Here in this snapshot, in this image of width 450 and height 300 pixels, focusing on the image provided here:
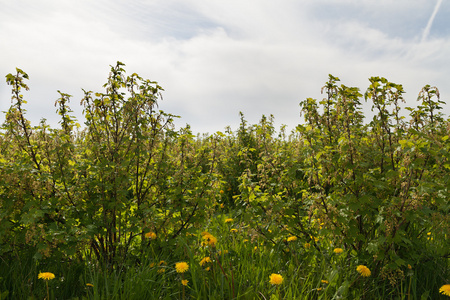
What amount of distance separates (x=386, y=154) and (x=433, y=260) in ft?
3.93

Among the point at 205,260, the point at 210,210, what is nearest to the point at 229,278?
the point at 205,260

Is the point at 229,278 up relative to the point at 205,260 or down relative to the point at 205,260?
down

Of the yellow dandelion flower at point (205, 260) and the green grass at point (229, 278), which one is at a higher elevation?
the yellow dandelion flower at point (205, 260)

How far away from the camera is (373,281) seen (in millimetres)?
2926

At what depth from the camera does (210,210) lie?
142 inches

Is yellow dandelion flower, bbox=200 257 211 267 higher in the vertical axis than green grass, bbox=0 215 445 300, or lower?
higher

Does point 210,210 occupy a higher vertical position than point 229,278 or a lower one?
higher

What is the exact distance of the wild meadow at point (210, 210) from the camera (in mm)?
2740

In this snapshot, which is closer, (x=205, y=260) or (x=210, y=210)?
(x=205, y=260)

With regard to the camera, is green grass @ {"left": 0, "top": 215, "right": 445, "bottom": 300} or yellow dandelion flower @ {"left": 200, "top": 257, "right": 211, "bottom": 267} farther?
yellow dandelion flower @ {"left": 200, "top": 257, "right": 211, "bottom": 267}

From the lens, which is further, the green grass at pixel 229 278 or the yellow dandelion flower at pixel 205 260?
the yellow dandelion flower at pixel 205 260

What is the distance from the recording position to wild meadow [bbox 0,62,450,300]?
8.99 feet

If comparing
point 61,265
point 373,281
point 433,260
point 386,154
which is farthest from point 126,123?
point 433,260

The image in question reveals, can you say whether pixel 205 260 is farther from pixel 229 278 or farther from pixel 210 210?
pixel 210 210
